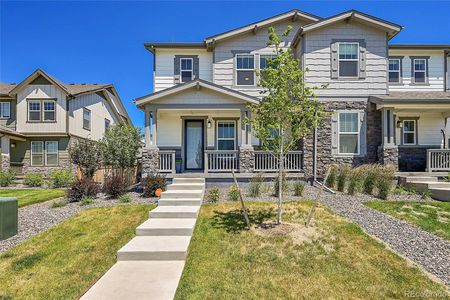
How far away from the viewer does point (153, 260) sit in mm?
5047

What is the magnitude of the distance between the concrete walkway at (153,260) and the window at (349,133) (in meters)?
8.18

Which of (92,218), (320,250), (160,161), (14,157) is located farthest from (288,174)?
(14,157)

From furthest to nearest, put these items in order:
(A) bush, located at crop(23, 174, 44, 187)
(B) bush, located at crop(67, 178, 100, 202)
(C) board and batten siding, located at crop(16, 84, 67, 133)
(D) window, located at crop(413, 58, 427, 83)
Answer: (C) board and batten siding, located at crop(16, 84, 67, 133) → (A) bush, located at crop(23, 174, 44, 187) → (D) window, located at crop(413, 58, 427, 83) → (B) bush, located at crop(67, 178, 100, 202)

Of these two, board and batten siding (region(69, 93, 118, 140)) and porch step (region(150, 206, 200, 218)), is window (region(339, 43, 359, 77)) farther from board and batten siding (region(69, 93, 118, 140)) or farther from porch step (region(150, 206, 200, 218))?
board and batten siding (region(69, 93, 118, 140))

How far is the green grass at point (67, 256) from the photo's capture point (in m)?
4.18

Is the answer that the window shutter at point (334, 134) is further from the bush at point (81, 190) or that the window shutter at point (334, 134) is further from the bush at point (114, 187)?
the bush at point (81, 190)

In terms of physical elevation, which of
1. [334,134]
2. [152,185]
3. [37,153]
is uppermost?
[334,134]

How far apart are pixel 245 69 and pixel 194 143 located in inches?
182

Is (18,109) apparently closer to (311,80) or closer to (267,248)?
(311,80)

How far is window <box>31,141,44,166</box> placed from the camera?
64.2 feet

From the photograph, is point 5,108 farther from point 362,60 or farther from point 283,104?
point 362,60

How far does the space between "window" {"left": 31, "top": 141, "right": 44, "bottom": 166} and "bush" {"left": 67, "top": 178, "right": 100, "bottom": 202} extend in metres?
12.4

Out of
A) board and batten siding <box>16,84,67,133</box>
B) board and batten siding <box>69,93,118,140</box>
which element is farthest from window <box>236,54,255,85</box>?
board and batten siding <box>16,84,67,133</box>

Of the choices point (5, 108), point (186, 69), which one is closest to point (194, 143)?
point (186, 69)
